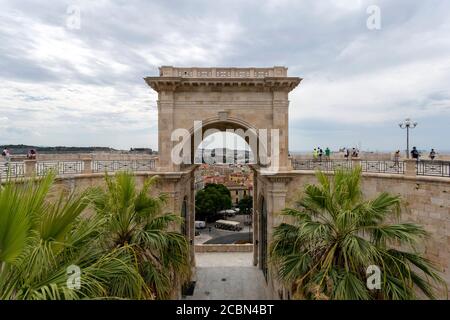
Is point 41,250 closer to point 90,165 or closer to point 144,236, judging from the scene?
point 144,236

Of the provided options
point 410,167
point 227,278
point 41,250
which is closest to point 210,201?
point 227,278

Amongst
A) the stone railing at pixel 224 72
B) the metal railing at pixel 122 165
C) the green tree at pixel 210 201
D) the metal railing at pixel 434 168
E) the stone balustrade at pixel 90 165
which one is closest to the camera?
the metal railing at pixel 434 168

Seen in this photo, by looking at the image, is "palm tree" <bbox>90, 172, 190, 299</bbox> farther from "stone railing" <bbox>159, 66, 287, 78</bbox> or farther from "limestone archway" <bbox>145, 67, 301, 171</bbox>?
"stone railing" <bbox>159, 66, 287, 78</bbox>

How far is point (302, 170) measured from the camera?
48.3 ft

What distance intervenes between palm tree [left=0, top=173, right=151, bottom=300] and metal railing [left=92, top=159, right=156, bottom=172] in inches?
384

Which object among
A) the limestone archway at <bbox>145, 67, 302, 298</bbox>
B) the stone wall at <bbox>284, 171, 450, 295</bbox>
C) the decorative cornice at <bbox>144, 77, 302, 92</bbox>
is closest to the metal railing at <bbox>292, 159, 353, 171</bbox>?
the limestone archway at <bbox>145, 67, 302, 298</bbox>

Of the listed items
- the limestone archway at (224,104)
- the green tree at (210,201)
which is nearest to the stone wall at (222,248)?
the limestone archway at (224,104)

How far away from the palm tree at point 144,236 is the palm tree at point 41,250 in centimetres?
173

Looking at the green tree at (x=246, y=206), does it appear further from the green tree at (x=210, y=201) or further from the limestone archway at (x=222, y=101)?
the limestone archway at (x=222, y=101)

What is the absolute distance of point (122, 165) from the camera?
14.2 metres

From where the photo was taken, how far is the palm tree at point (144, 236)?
235 inches

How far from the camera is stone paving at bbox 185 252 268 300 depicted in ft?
54.9
